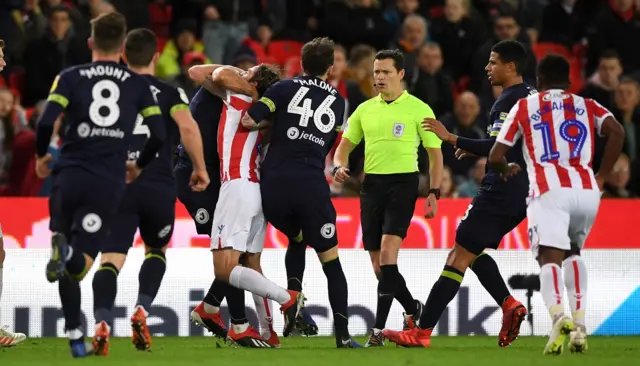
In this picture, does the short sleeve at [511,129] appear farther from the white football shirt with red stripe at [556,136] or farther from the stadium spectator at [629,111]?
the stadium spectator at [629,111]

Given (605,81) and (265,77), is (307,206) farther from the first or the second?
(605,81)

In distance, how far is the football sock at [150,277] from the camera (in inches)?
381

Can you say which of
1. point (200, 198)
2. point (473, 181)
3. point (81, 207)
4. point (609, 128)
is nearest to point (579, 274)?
point (609, 128)

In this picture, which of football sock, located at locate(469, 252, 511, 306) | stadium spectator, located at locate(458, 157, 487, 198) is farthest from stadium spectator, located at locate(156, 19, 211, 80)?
football sock, located at locate(469, 252, 511, 306)

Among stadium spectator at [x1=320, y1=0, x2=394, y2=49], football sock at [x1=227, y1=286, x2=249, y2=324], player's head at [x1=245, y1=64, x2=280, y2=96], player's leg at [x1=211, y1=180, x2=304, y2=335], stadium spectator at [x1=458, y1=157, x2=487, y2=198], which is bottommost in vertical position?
football sock at [x1=227, y1=286, x2=249, y2=324]

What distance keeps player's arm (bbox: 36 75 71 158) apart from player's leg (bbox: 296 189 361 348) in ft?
7.26

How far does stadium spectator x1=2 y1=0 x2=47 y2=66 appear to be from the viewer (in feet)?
58.1

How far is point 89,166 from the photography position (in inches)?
354

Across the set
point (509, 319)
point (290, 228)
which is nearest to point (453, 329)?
point (509, 319)

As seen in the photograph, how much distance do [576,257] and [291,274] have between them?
2524mm

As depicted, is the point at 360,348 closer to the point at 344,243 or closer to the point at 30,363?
the point at 30,363

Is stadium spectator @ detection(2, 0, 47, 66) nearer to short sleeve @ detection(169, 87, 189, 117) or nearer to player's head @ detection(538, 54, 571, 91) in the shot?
short sleeve @ detection(169, 87, 189, 117)

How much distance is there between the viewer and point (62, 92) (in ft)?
29.3

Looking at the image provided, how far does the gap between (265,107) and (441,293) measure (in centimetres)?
207
